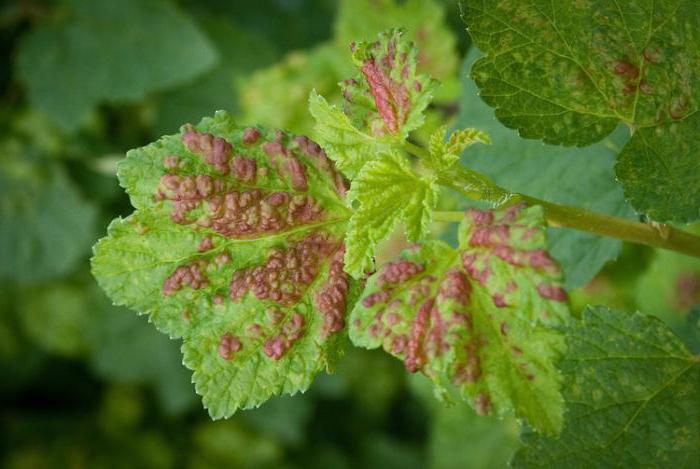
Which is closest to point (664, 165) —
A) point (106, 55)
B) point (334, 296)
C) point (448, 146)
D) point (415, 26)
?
point (448, 146)

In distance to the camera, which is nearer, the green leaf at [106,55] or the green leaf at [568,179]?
the green leaf at [568,179]

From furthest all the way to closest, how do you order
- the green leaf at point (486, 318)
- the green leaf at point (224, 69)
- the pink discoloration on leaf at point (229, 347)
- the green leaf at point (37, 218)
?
the green leaf at point (224, 69) → the green leaf at point (37, 218) → the pink discoloration on leaf at point (229, 347) → the green leaf at point (486, 318)

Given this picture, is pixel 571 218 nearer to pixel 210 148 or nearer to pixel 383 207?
pixel 383 207

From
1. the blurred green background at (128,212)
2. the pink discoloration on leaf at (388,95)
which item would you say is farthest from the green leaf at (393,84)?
the blurred green background at (128,212)

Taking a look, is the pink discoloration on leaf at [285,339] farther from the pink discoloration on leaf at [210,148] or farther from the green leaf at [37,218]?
the green leaf at [37,218]

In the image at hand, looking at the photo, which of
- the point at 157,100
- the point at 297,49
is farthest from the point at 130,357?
the point at 297,49

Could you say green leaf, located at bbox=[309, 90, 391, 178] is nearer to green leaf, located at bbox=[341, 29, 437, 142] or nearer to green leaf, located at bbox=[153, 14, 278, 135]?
green leaf, located at bbox=[341, 29, 437, 142]

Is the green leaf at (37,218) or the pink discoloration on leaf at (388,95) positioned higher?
the pink discoloration on leaf at (388,95)
